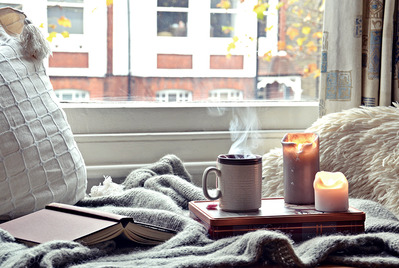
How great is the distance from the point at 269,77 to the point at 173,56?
0.33 metres

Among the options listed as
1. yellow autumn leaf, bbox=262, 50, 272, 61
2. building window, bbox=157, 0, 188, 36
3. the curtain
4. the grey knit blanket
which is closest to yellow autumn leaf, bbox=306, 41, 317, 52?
yellow autumn leaf, bbox=262, 50, 272, 61

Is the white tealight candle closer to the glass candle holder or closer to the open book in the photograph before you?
the glass candle holder

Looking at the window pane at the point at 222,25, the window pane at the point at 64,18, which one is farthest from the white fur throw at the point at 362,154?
the window pane at the point at 64,18

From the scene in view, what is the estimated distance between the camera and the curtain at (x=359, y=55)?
4.66ft

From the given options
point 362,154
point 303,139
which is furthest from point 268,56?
point 303,139

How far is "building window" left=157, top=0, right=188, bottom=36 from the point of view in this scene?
162cm

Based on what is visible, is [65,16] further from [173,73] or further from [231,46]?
[231,46]

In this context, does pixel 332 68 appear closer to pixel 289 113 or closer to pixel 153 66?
pixel 289 113

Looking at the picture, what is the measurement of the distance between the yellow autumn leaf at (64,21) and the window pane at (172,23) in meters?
0.27

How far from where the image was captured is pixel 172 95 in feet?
5.43

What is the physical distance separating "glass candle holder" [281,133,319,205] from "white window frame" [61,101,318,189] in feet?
2.08

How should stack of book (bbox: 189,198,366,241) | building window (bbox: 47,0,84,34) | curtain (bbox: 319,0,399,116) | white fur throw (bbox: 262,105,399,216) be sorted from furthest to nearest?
building window (bbox: 47,0,84,34) → curtain (bbox: 319,0,399,116) → white fur throw (bbox: 262,105,399,216) → stack of book (bbox: 189,198,366,241)

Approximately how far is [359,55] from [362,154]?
0.34m

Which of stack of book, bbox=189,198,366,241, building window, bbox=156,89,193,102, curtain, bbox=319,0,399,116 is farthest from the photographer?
building window, bbox=156,89,193,102
